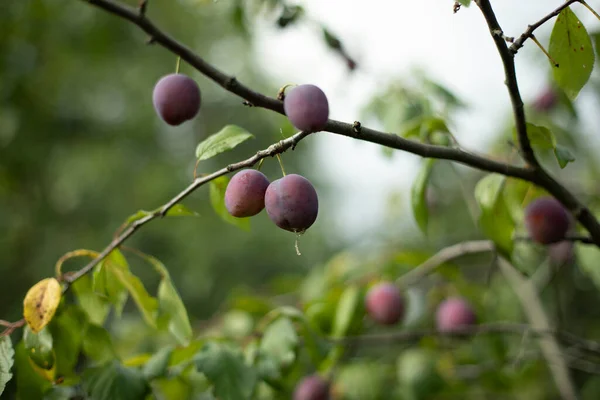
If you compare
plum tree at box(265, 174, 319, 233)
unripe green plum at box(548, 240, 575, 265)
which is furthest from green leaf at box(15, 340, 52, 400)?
unripe green plum at box(548, 240, 575, 265)

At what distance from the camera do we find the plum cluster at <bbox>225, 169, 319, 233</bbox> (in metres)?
0.60

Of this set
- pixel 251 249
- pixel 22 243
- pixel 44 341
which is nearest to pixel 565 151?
pixel 44 341

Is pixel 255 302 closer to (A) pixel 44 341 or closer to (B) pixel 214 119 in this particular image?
(A) pixel 44 341

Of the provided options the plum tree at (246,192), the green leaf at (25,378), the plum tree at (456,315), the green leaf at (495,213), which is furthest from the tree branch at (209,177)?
the plum tree at (456,315)

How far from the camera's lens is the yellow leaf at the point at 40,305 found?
729 millimetres

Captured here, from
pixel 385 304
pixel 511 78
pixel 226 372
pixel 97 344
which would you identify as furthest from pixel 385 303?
pixel 511 78

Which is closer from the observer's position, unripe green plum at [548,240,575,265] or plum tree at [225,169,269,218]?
plum tree at [225,169,269,218]

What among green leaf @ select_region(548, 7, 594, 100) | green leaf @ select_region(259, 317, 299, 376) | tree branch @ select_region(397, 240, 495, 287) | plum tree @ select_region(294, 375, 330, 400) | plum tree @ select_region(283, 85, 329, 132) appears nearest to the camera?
plum tree @ select_region(283, 85, 329, 132)

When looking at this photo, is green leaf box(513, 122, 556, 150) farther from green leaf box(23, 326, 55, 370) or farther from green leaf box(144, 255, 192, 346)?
green leaf box(23, 326, 55, 370)

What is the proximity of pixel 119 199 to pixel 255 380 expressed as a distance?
422cm

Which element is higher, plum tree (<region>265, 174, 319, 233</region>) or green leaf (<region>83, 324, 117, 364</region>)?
plum tree (<region>265, 174, 319, 233</region>)

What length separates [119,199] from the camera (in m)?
4.76

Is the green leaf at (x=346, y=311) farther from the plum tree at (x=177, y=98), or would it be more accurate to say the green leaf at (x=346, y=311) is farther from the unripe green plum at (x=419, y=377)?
the plum tree at (x=177, y=98)

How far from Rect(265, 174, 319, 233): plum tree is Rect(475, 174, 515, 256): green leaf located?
332mm
